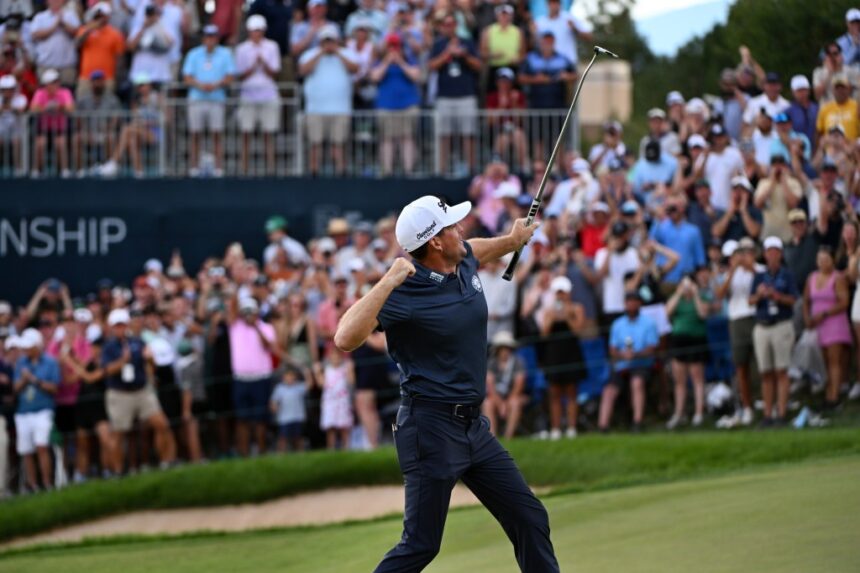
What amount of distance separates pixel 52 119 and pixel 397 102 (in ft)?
15.5

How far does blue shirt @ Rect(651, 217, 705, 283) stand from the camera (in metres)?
17.4

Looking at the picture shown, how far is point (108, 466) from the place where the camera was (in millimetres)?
18281

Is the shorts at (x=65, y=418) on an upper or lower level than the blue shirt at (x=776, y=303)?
lower

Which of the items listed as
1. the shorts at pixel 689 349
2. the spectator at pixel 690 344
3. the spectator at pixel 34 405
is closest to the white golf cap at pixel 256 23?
the spectator at pixel 34 405

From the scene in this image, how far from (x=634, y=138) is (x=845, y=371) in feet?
85.1

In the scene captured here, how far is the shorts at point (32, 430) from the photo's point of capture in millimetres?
17938

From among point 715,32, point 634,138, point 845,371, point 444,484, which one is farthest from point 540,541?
point 634,138

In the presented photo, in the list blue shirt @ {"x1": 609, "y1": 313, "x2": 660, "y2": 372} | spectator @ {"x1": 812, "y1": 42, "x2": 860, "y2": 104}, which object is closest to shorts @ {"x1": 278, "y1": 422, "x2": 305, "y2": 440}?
blue shirt @ {"x1": 609, "y1": 313, "x2": 660, "y2": 372}

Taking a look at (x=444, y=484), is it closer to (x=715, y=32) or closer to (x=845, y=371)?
(x=845, y=371)

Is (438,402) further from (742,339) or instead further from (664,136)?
(664,136)

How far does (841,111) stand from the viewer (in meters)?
17.3

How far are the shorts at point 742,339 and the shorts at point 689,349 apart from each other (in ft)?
1.29

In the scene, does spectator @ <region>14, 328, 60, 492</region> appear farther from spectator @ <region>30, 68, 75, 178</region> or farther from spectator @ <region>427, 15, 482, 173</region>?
spectator @ <region>427, 15, 482, 173</region>

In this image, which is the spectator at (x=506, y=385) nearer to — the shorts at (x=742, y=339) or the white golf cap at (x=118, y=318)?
the shorts at (x=742, y=339)
